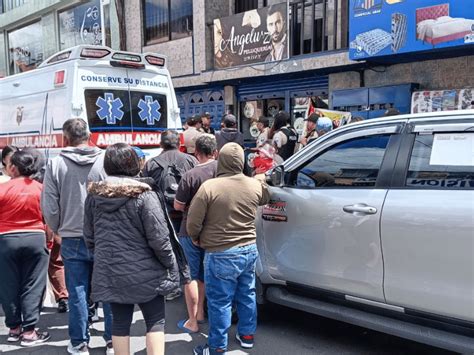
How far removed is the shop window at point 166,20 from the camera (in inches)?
529

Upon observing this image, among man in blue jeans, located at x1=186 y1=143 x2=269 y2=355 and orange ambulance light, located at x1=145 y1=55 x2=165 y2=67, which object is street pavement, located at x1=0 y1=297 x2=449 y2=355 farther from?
orange ambulance light, located at x1=145 y1=55 x2=165 y2=67

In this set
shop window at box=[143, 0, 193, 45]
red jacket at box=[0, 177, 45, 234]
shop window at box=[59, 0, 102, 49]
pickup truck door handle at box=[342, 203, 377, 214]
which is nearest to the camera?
pickup truck door handle at box=[342, 203, 377, 214]

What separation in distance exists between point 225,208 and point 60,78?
14.8 ft

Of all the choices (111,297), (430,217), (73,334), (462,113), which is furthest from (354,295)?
(73,334)

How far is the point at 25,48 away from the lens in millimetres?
21594

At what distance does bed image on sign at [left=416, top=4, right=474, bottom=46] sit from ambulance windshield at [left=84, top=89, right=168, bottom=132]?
14.4 ft

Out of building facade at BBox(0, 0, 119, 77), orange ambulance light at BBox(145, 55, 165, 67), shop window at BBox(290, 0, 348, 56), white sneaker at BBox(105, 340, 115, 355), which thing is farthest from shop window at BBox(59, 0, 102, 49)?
white sneaker at BBox(105, 340, 115, 355)

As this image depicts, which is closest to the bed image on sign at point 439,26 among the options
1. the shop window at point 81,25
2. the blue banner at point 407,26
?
the blue banner at point 407,26

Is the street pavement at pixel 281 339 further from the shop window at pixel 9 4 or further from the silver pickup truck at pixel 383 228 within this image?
the shop window at pixel 9 4

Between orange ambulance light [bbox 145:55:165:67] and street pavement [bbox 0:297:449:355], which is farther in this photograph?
orange ambulance light [bbox 145:55:165:67]

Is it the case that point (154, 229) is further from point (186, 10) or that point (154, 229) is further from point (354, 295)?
point (186, 10)

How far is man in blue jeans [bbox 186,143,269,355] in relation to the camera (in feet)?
10.8

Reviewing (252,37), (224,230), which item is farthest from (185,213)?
(252,37)

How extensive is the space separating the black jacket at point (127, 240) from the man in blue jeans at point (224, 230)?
440mm
